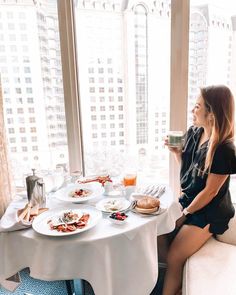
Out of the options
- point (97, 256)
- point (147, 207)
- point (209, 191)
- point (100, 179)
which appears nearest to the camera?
point (97, 256)

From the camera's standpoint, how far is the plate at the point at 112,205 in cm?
131

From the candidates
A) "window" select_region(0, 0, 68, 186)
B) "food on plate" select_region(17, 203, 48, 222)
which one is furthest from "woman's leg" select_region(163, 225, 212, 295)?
"window" select_region(0, 0, 68, 186)

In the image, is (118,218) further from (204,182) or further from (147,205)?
(204,182)

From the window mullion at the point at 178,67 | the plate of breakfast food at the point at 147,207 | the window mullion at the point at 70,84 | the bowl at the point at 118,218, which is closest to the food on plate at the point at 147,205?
the plate of breakfast food at the point at 147,207

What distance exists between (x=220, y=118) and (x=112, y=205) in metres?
0.77

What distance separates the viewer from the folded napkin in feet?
3.78

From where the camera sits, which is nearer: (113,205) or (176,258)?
(113,205)

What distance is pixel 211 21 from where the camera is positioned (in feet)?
5.85

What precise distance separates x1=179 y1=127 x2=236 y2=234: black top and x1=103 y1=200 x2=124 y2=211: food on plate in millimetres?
474

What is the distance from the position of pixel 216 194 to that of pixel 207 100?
1.77 feet

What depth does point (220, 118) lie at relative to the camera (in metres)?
1.40

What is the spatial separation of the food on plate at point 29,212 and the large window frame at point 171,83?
85 centimetres

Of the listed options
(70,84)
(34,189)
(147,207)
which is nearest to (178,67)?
(70,84)

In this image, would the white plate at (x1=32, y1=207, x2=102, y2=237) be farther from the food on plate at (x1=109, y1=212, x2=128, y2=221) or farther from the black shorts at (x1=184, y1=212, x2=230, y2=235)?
the black shorts at (x1=184, y1=212, x2=230, y2=235)
